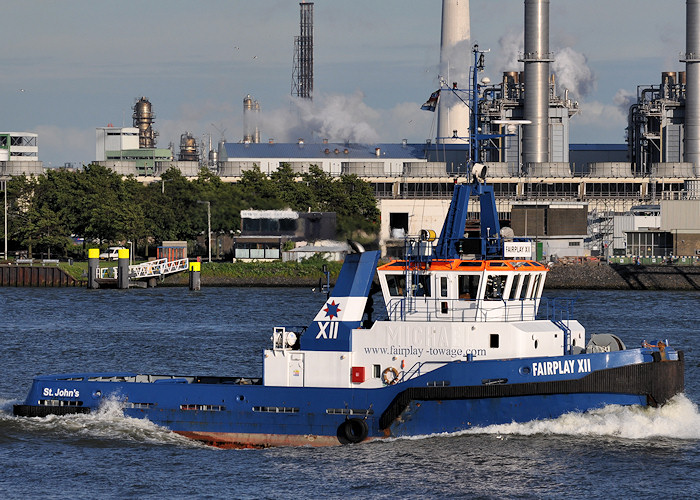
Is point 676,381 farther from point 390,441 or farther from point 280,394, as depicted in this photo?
point 280,394

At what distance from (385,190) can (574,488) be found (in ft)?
330

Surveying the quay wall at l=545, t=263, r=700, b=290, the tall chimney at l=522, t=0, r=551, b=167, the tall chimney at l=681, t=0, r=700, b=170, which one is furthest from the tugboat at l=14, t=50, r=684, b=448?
the tall chimney at l=681, t=0, r=700, b=170

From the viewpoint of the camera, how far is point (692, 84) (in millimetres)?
111688

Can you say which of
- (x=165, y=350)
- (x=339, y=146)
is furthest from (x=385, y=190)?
(x=165, y=350)

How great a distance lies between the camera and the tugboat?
25.4m

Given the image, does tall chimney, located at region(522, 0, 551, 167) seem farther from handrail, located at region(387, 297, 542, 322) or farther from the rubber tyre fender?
the rubber tyre fender

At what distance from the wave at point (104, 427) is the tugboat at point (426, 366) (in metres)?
0.21

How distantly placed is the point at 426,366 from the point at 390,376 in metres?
0.82

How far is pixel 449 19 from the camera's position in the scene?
422 feet

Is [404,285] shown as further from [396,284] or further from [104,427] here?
[104,427]

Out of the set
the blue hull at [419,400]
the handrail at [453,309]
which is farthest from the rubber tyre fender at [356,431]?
the handrail at [453,309]

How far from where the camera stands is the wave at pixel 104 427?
27062 millimetres

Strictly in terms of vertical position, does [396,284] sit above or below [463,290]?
above

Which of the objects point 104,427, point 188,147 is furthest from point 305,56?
point 104,427
